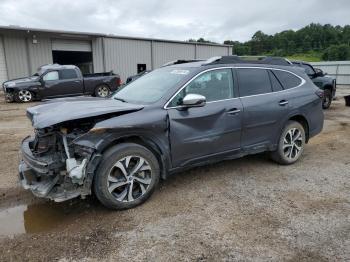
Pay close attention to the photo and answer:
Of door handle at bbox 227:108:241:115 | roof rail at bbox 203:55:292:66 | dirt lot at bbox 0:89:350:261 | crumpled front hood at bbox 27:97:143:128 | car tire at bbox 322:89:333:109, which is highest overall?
roof rail at bbox 203:55:292:66

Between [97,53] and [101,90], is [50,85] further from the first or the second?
[97,53]

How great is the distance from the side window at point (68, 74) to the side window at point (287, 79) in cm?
1196

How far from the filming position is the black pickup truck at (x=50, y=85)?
1412 cm

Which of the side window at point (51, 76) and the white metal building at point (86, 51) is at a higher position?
the white metal building at point (86, 51)

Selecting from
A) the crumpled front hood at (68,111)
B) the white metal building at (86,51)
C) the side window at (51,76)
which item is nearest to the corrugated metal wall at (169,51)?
the white metal building at (86,51)


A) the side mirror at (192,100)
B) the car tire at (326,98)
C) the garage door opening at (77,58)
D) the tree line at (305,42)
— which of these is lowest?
the car tire at (326,98)

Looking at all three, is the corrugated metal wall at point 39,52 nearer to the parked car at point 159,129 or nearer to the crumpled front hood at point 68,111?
the parked car at point 159,129

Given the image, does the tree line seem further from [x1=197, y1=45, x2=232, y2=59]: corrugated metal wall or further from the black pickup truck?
the black pickup truck

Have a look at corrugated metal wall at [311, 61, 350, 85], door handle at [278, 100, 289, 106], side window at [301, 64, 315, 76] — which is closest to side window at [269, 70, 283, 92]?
door handle at [278, 100, 289, 106]

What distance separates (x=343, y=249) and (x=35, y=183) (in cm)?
328

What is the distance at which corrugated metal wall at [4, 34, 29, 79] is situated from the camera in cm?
1930

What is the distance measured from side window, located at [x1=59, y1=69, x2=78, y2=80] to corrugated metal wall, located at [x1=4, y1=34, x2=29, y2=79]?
22.4 ft

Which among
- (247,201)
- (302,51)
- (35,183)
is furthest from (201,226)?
(302,51)

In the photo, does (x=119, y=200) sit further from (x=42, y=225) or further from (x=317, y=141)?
(x=317, y=141)
